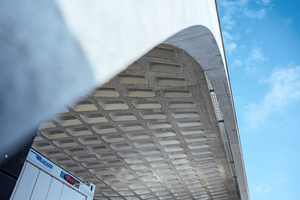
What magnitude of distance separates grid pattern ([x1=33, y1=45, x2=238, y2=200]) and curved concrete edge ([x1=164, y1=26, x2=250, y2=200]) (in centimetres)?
113

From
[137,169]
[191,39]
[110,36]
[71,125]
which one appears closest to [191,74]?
[191,39]

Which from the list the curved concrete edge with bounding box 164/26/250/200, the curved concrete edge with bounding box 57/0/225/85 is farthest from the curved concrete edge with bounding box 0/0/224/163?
the curved concrete edge with bounding box 164/26/250/200

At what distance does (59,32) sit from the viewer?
3.68ft

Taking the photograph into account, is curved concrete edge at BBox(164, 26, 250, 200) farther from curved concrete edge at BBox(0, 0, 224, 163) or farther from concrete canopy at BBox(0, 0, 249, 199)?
curved concrete edge at BBox(0, 0, 224, 163)

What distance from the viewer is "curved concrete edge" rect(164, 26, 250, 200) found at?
36.3 ft

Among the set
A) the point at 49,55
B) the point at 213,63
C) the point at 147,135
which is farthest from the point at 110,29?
the point at 147,135

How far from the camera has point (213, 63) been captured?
13.8 meters

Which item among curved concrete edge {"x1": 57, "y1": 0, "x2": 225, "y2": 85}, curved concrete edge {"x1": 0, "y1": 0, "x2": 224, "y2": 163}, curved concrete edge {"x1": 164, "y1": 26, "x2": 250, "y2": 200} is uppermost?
curved concrete edge {"x1": 164, "y1": 26, "x2": 250, "y2": 200}

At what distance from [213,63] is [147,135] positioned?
1177 centimetres

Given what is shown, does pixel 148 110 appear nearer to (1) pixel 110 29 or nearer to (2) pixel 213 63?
(2) pixel 213 63

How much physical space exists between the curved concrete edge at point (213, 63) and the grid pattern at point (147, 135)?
3.71 ft

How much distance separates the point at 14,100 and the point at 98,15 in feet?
2.64

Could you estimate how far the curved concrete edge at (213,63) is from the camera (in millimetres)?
11078

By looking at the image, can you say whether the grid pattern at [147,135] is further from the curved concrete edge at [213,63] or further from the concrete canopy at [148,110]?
the curved concrete edge at [213,63]
